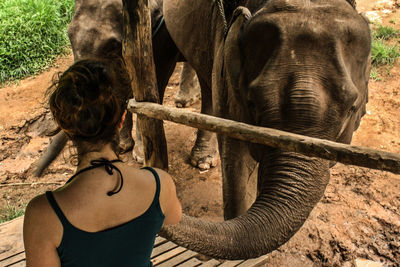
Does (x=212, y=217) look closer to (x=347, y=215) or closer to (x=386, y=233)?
(x=347, y=215)

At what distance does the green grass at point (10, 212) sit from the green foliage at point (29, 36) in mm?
3703

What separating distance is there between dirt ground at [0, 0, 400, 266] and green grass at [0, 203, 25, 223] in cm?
14

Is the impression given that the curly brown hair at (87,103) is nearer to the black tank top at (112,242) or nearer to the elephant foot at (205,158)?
the black tank top at (112,242)

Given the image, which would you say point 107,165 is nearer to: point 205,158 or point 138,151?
point 205,158

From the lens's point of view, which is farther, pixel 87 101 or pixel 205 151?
pixel 205 151

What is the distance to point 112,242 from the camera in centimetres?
130

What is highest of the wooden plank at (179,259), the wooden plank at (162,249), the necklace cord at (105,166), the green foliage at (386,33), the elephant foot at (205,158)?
the necklace cord at (105,166)

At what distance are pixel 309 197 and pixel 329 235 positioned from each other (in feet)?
5.67

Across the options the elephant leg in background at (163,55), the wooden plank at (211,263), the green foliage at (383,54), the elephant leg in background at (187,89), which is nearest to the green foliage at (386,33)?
the green foliage at (383,54)

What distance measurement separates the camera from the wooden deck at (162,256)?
9.22 ft

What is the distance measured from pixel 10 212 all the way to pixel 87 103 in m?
3.66

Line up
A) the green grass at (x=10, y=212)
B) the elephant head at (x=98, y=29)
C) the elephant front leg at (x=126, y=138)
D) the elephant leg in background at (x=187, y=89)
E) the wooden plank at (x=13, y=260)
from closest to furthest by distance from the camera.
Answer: the wooden plank at (x=13, y=260) → the elephant head at (x=98, y=29) → the green grass at (x=10, y=212) → the elephant front leg at (x=126, y=138) → the elephant leg in background at (x=187, y=89)

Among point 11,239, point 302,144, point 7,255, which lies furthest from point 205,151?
point 302,144

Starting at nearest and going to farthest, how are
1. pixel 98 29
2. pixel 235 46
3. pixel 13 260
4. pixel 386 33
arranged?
1. pixel 235 46
2. pixel 13 260
3. pixel 98 29
4. pixel 386 33
